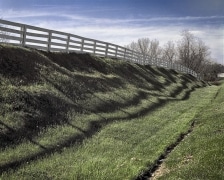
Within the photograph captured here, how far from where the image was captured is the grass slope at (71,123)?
30.9ft

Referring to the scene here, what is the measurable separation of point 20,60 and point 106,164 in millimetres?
9535

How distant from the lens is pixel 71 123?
44.8ft

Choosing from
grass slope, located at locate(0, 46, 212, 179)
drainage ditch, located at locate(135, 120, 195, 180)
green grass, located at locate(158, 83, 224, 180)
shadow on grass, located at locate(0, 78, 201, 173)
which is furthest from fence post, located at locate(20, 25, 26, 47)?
green grass, located at locate(158, 83, 224, 180)

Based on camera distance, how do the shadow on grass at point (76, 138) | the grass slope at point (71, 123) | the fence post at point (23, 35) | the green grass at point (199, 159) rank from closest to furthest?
the green grass at point (199, 159), the shadow on grass at point (76, 138), the grass slope at point (71, 123), the fence post at point (23, 35)

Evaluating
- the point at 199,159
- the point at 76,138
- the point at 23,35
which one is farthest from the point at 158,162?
the point at 23,35

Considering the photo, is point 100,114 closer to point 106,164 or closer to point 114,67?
point 106,164

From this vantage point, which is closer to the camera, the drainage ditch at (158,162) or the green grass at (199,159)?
the green grass at (199,159)

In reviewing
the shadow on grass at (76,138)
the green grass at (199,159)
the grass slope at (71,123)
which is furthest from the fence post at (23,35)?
the green grass at (199,159)

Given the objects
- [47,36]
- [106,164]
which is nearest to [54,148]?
[106,164]

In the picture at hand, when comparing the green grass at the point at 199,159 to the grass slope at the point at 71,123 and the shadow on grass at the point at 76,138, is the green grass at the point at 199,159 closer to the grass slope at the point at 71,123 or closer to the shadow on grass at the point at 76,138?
the grass slope at the point at 71,123

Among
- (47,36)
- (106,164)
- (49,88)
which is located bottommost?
(106,164)

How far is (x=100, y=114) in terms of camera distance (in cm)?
1627

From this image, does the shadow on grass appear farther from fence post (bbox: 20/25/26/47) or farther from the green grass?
fence post (bbox: 20/25/26/47)

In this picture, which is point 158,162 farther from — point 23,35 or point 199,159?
point 23,35
